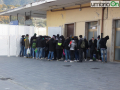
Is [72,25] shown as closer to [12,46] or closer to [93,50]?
[93,50]

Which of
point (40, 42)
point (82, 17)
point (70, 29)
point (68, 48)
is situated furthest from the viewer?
point (70, 29)

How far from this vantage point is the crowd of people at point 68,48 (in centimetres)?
1409

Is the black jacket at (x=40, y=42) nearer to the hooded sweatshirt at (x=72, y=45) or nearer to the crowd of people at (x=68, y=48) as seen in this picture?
the crowd of people at (x=68, y=48)

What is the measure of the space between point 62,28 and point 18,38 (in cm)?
419

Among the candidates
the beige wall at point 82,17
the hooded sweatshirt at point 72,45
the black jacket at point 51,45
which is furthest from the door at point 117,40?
the black jacket at point 51,45

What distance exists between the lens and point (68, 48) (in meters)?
14.5

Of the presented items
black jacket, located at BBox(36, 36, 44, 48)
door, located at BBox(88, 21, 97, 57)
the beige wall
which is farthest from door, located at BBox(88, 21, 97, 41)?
black jacket, located at BBox(36, 36, 44, 48)

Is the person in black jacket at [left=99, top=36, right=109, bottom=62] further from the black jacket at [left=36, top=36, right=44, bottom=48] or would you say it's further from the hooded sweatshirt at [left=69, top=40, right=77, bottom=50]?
the black jacket at [left=36, top=36, right=44, bottom=48]

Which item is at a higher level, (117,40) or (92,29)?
(92,29)

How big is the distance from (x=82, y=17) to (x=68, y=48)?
3751 millimetres

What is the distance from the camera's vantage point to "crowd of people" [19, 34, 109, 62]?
46.2 ft

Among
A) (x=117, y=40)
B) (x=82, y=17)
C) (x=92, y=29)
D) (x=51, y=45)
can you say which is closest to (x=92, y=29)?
(x=92, y=29)

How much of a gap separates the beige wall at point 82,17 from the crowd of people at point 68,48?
1048 millimetres

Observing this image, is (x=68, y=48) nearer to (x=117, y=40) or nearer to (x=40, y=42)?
(x=40, y=42)
